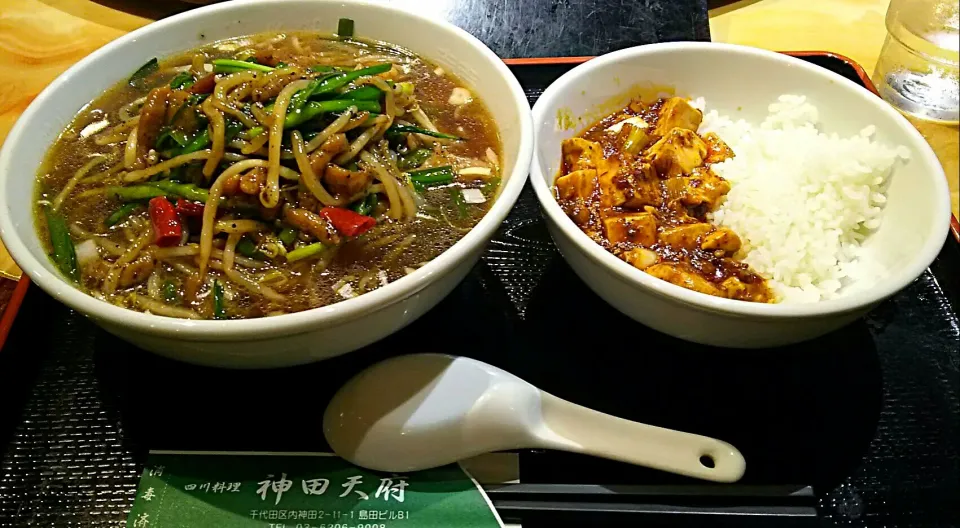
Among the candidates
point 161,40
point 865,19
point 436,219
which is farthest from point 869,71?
point 161,40

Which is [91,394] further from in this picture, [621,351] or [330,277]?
[621,351]

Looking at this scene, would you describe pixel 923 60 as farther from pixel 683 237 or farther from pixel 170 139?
pixel 170 139

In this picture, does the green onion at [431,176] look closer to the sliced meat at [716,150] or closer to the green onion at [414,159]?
the green onion at [414,159]

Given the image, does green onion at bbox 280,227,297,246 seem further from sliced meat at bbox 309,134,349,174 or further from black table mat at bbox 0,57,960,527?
black table mat at bbox 0,57,960,527

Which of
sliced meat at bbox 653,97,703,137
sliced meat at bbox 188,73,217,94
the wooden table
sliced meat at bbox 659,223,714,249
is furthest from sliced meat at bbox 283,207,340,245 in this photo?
the wooden table

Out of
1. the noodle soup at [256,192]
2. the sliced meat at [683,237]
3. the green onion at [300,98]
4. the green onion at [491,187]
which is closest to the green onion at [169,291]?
the noodle soup at [256,192]
